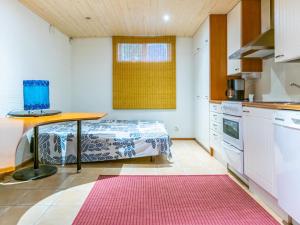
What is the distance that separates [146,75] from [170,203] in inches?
163

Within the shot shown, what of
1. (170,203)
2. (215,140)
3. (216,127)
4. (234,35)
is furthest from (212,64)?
(170,203)

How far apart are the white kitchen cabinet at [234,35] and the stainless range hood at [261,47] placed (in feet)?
1.10

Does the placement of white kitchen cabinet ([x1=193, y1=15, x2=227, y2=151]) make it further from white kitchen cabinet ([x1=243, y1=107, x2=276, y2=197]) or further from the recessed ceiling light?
white kitchen cabinet ([x1=243, y1=107, x2=276, y2=197])

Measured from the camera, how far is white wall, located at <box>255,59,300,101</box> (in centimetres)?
308

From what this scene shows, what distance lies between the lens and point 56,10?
14.1ft

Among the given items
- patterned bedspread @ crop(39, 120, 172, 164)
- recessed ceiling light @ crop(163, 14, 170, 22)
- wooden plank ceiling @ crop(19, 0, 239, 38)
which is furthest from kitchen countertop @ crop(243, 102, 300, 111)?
recessed ceiling light @ crop(163, 14, 170, 22)

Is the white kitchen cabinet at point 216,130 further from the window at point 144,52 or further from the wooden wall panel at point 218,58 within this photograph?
the window at point 144,52

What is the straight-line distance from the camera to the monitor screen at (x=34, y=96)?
3.70 meters

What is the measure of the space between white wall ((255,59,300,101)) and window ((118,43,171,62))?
9.06 feet

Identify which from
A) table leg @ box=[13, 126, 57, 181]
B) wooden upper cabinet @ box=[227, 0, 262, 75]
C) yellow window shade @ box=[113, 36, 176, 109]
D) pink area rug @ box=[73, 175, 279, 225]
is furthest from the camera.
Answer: yellow window shade @ box=[113, 36, 176, 109]

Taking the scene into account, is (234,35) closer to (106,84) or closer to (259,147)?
(259,147)

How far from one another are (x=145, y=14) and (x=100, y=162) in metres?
2.59

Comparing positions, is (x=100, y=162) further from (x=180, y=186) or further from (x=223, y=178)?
(x=223, y=178)

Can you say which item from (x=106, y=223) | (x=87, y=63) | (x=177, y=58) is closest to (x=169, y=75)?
(x=177, y=58)
